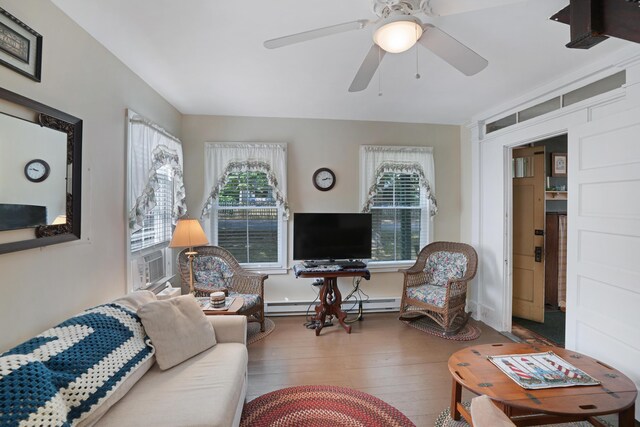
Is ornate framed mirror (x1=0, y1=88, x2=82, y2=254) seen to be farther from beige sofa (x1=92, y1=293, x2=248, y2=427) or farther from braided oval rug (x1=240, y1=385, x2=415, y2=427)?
braided oval rug (x1=240, y1=385, x2=415, y2=427)

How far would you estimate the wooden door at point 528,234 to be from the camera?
3596 millimetres

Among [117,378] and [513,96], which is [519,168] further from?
[117,378]

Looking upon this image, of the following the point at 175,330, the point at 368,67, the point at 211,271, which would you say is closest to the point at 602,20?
the point at 368,67

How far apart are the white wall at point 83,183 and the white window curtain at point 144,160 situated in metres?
0.09

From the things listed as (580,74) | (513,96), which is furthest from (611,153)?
(513,96)

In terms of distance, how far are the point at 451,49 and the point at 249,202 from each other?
9.45 ft

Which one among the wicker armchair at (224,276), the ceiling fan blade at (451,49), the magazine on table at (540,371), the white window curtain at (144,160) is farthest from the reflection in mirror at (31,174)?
the magazine on table at (540,371)

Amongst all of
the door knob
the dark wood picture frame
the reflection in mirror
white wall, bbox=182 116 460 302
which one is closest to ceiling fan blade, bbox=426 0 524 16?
the reflection in mirror

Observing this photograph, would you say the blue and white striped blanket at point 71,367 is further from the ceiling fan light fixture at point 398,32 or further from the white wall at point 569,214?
the white wall at point 569,214

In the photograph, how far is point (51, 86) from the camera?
Result: 1639mm

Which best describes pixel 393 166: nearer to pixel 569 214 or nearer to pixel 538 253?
pixel 569 214

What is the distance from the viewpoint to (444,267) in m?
3.66

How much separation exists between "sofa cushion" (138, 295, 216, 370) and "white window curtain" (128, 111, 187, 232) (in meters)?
0.93

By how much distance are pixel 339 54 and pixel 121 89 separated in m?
1.78
